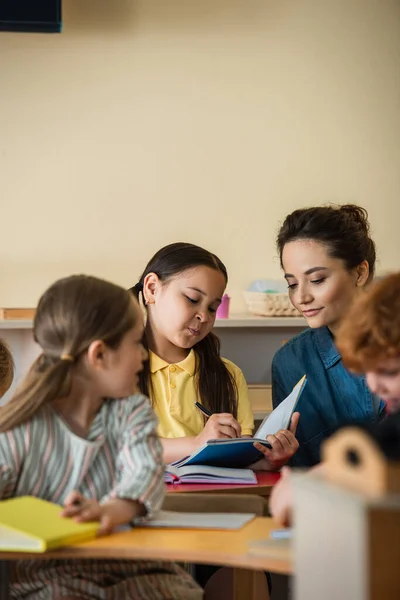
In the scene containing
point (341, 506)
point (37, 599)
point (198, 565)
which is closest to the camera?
point (341, 506)

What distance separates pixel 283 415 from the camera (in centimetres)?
232

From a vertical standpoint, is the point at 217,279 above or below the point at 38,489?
above

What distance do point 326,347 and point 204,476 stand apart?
2.63 feet

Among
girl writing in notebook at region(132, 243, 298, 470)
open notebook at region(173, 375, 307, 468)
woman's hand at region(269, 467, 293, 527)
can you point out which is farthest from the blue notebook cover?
woman's hand at region(269, 467, 293, 527)

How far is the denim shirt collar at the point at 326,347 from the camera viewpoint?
2699 millimetres

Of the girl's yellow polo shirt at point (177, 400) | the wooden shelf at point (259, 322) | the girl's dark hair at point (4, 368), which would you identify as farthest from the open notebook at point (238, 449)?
the wooden shelf at point (259, 322)

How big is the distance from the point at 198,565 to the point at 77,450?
33.2 inches

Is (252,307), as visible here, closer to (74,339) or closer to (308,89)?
(308,89)

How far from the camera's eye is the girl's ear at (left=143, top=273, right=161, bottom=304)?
2754 millimetres

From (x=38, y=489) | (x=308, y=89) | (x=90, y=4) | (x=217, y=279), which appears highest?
(x=90, y=4)

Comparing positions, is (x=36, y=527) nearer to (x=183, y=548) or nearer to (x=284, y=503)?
(x=183, y=548)

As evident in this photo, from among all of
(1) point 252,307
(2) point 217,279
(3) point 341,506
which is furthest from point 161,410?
(3) point 341,506

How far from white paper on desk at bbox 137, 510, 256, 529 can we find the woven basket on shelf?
2.09 metres

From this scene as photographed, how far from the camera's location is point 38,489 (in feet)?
5.37
